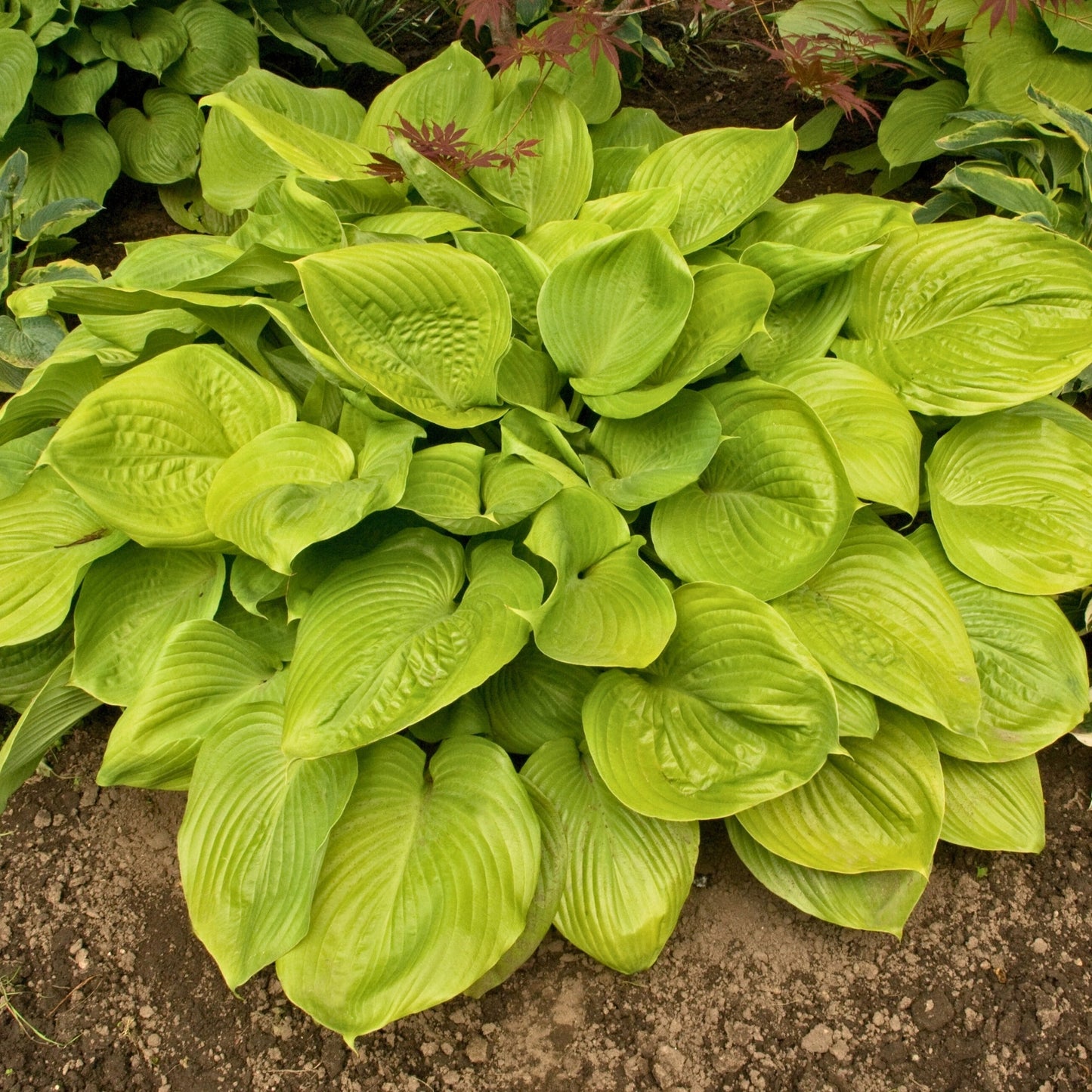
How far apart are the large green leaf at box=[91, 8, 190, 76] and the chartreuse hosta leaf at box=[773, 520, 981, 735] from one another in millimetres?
2226

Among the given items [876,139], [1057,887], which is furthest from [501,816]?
[876,139]

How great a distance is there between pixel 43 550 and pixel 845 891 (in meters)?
1.54

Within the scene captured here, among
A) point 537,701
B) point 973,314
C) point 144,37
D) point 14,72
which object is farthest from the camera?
point 144,37

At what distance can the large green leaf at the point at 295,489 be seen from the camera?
4.42ft

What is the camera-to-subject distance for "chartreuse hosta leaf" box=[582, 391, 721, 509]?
153 cm

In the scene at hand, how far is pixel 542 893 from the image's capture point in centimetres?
149

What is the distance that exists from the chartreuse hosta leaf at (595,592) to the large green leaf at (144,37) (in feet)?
6.26

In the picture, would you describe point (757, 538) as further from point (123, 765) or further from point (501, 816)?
point (123, 765)

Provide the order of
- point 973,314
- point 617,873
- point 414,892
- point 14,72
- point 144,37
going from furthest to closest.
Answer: point 144,37 < point 14,72 < point 973,314 < point 617,873 < point 414,892

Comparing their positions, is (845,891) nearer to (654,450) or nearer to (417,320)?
(654,450)

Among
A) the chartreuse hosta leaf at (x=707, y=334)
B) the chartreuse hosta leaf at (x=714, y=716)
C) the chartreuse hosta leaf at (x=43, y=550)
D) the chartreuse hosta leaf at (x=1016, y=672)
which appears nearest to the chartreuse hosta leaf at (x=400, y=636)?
the chartreuse hosta leaf at (x=714, y=716)

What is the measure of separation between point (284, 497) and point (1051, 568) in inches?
52.2

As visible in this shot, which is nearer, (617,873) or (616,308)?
(617,873)

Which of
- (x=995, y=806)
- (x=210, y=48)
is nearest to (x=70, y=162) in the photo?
(x=210, y=48)
